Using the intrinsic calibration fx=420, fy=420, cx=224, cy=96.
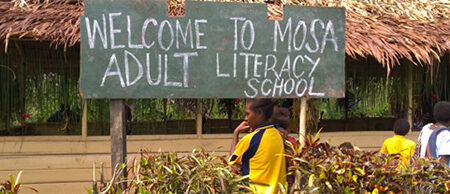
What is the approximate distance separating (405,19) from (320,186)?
3.58 meters

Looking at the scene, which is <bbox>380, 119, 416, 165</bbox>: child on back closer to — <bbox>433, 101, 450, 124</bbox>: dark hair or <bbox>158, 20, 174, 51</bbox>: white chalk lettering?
<bbox>433, 101, 450, 124</bbox>: dark hair

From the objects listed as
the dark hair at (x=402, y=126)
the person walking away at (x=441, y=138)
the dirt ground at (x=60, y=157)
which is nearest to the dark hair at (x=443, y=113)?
the person walking away at (x=441, y=138)

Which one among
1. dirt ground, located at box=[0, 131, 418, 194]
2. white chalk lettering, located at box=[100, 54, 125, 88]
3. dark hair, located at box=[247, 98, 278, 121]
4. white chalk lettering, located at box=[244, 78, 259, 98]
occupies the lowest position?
dirt ground, located at box=[0, 131, 418, 194]

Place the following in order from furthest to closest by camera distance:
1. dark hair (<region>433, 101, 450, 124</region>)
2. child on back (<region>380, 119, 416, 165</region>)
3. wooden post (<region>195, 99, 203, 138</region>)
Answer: wooden post (<region>195, 99, 203, 138</region>), child on back (<region>380, 119, 416, 165</region>), dark hair (<region>433, 101, 450, 124</region>)

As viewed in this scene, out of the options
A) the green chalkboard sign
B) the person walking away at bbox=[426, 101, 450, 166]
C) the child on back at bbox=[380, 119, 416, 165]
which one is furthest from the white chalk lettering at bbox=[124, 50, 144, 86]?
the child on back at bbox=[380, 119, 416, 165]

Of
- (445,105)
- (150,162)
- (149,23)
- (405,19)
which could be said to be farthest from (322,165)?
(405,19)

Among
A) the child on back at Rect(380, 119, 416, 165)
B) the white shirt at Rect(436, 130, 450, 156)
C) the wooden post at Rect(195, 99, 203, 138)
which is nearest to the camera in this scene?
the white shirt at Rect(436, 130, 450, 156)

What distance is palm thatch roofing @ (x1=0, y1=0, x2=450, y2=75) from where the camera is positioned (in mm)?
4039

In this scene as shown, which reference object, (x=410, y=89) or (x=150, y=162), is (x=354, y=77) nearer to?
(x=410, y=89)

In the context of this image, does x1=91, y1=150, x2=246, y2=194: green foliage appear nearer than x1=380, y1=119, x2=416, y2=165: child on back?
Yes

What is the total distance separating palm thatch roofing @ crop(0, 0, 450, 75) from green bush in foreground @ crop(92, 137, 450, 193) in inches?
71.2

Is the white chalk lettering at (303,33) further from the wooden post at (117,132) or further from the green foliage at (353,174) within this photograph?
the wooden post at (117,132)

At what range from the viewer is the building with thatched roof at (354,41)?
13.6 ft

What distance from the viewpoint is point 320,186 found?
2348mm
